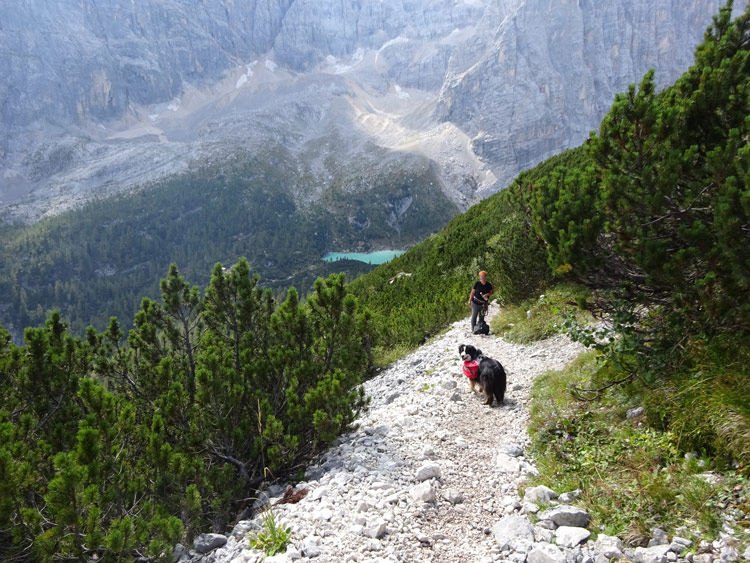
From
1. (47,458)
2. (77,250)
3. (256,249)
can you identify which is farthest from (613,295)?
(77,250)

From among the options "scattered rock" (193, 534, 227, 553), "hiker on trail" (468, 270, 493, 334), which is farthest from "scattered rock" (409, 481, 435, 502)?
"hiker on trail" (468, 270, 493, 334)

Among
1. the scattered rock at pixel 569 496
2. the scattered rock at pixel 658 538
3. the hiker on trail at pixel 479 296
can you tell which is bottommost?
the hiker on trail at pixel 479 296

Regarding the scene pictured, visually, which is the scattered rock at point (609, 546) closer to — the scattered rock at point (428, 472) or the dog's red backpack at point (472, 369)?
the scattered rock at point (428, 472)

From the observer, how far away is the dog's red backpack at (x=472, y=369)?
7.97 meters

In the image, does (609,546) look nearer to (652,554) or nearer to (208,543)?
(652,554)

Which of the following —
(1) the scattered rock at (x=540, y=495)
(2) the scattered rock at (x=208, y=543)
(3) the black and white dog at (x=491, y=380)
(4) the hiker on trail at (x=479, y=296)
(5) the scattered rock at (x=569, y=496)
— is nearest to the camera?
(5) the scattered rock at (x=569, y=496)

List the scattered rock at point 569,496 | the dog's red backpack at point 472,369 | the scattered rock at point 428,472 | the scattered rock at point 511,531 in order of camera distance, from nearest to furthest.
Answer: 1. the scattered rock at point 511,531
2. the scattered rock at point 569,496
3. the scattered rock at point 428,472
4. the dog's red backpack at point 472,369

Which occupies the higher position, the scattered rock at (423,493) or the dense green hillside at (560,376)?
the dense green hillside at (560,376)

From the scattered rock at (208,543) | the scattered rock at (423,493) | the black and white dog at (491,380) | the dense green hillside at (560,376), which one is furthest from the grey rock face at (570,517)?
the scattered rock at (208,543)

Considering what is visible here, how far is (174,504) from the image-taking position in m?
5.67

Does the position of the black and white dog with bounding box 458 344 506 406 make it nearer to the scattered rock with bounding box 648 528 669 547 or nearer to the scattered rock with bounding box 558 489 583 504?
the scattered rock with bounding box 558 489 583 504

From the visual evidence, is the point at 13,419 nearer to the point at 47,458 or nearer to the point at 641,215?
the point at 47,458

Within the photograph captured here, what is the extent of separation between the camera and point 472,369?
316 inches

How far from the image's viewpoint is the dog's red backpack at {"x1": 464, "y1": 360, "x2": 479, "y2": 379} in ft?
26.2
